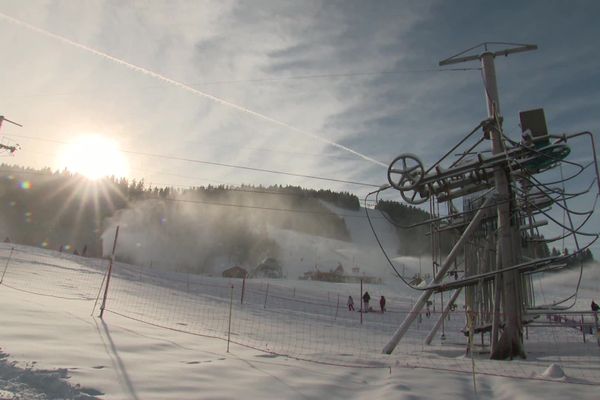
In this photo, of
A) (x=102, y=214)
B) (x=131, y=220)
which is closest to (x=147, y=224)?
(x=131, y=220)

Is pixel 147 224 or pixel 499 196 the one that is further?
pixel 147 224

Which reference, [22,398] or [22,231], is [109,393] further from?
[22,231]

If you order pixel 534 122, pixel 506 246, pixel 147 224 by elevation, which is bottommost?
pixel 506 246

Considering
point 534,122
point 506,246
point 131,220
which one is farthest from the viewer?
point 131,220

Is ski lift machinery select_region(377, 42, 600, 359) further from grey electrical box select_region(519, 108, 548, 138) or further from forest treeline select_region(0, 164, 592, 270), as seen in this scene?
forest treeline select_region(0, 164, 592, 270)

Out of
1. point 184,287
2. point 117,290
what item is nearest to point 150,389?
point 117,290

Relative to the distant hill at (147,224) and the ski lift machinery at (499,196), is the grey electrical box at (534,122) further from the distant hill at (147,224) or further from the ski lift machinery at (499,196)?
the distant hill at (147,224)

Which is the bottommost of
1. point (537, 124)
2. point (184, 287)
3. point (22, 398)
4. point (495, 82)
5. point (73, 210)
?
point (22, 398)

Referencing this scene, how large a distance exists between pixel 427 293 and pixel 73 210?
109597 mm

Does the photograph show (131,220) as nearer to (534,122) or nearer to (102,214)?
(102,214)

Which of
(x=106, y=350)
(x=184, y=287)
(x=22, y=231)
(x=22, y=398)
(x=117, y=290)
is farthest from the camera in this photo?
(x=22, y=231)

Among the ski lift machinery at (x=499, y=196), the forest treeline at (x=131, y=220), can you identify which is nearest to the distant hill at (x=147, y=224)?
the forest treeline at (x=131, y=220)

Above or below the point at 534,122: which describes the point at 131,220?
above

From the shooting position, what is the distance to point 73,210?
104 meters
